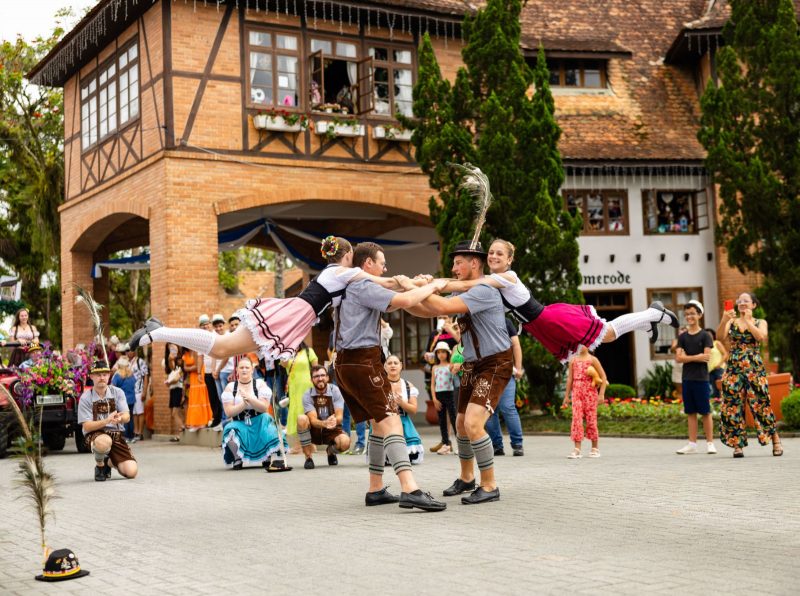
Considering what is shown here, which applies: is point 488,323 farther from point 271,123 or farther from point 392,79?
point 392,79

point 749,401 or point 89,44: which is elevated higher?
point 89,44

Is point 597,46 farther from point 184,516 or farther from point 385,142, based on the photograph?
point 184,516

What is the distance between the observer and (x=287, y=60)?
2209 centimetres

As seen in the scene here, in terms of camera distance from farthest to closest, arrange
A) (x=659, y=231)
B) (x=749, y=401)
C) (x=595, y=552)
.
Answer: (x=659, y=231), (x=749, y=401), (x=595, y=552)

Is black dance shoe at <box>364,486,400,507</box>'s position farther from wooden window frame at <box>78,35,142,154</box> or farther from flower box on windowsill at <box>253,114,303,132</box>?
wooden window frame at <box>78,35,142,154</box>

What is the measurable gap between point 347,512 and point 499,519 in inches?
54.5

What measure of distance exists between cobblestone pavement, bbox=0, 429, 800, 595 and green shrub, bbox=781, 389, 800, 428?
3.88m

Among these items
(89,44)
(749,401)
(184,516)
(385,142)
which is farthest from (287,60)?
(184,516)

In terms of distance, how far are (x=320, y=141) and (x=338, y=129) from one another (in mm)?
463

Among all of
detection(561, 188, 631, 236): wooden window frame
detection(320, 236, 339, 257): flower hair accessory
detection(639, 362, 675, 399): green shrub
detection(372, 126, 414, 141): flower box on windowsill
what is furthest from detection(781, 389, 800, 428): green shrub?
detection(561, 188, 631, 236): wooden window frame

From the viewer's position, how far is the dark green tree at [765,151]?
768 inches

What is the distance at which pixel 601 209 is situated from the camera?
26.9 metres

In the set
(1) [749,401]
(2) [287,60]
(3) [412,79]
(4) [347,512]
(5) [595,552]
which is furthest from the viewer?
(3) [412,79]

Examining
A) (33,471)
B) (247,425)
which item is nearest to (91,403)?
(247,425)
